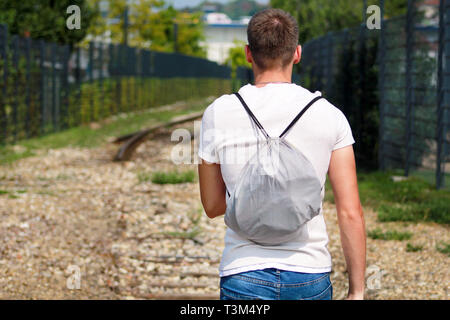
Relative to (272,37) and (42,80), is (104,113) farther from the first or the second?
(272,37)

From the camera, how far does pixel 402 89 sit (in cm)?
1182

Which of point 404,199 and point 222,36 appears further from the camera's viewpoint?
point 222,36

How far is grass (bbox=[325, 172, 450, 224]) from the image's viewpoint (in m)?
8.38

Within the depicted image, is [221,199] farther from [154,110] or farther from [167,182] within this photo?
[154,110]

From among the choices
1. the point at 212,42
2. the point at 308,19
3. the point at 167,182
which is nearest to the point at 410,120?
the point at 167,182

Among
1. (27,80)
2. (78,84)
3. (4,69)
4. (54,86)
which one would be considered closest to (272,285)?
(4,69)

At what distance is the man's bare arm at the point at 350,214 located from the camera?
2584 mm

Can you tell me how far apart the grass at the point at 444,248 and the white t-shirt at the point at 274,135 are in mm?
4567

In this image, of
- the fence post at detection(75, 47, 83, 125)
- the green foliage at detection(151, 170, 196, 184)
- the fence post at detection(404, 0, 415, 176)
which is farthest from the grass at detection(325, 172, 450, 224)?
the fence post at detection(75, 47, 83, 125)

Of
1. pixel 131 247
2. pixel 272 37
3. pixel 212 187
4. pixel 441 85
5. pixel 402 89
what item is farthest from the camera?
pixel 402 89

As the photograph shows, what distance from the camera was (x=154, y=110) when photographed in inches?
1366

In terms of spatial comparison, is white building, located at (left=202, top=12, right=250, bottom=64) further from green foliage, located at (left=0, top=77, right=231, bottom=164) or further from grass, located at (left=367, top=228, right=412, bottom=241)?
grass, located at (left=367, top=228, right=412, bottom=241)

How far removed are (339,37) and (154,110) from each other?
65.0 ft

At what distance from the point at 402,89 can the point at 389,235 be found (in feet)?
15.8
